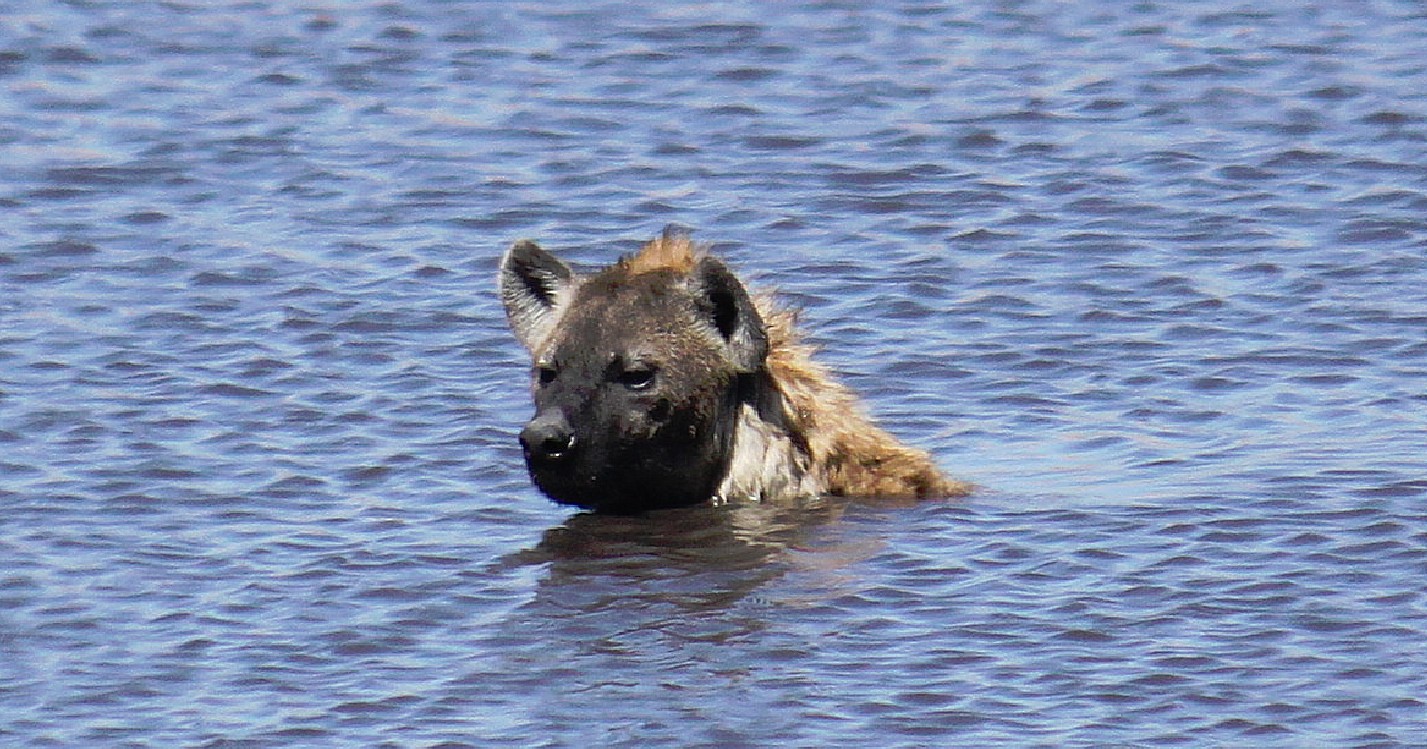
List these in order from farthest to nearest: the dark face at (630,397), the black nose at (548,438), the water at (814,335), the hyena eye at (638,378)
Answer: the hyena eye at (638,378) < the dark face at (630,397) < the black nose at (548,438) < the water at (814,335)

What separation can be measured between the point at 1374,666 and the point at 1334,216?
6.28 m

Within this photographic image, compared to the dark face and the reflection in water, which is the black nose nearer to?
the dark face

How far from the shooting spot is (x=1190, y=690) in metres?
7.76

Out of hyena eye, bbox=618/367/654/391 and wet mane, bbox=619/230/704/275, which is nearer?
hyena eye, bbox=618/367/654/391

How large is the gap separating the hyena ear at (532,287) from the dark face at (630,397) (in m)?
0.15

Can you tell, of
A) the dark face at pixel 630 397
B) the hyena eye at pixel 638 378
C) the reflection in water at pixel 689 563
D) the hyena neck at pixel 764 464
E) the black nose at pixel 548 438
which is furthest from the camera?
the hyena neck at pixel 764 464

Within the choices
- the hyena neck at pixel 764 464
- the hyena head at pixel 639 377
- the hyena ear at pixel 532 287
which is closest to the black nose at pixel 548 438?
the hyena head at pixel 639 377

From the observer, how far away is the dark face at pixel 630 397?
9.49m

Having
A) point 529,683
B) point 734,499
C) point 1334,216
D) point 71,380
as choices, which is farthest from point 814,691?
point 1334,216

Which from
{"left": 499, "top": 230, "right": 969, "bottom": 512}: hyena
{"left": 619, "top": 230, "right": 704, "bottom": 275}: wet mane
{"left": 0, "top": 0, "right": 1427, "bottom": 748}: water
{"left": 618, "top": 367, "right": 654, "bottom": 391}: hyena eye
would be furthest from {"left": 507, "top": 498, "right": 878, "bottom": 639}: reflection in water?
{"left": 619, "top": 230, "right": 704, "bottom": 275}: wet mane

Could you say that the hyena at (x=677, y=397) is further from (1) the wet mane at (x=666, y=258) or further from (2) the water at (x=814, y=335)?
(2) the water at (x=814, y=335)

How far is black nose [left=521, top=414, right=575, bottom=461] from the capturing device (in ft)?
30.7

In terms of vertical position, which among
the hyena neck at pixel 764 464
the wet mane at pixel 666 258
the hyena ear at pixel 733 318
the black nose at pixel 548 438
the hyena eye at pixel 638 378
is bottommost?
the hyena neck at pixel 764 464

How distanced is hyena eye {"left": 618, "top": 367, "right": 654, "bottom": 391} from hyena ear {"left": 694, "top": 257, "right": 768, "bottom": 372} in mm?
305
